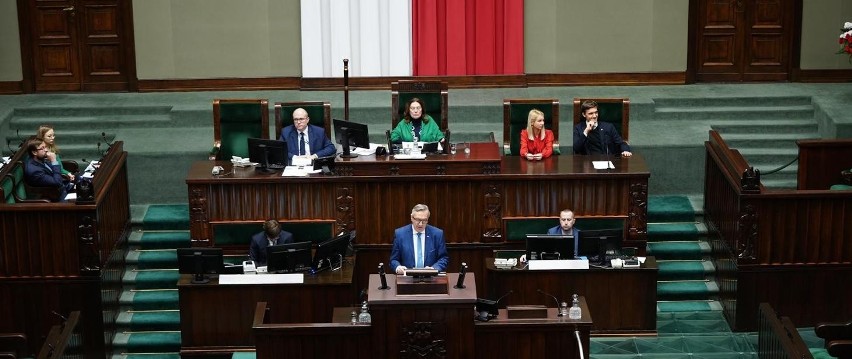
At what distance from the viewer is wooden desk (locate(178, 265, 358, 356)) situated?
1158 cm

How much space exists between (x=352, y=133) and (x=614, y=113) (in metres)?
2.57

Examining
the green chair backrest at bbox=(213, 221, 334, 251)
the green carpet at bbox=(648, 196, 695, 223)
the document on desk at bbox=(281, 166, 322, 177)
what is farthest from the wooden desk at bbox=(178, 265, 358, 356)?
the green carpet at bbox=(648, 196, 695, 223)

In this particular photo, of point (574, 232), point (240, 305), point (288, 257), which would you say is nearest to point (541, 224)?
point (574, 232)

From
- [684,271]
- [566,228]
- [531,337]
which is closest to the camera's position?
[531,337]

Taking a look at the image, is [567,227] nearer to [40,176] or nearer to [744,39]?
[40,176]

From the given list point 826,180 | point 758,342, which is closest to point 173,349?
point 758,342

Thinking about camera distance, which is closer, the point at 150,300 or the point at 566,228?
the point at 566,228

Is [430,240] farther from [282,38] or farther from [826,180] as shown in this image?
[282,38]

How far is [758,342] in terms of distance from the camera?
11.5 metres

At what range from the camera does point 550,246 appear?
1171 centimetres

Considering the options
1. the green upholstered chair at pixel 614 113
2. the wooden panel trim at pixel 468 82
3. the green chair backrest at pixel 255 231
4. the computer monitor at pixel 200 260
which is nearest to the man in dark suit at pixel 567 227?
the green upholstered chair at pixel 614 113

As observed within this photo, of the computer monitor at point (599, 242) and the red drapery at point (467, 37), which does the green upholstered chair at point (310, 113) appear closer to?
the computer monitor at point (599, 242)

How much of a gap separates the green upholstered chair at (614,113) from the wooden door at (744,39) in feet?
10.8

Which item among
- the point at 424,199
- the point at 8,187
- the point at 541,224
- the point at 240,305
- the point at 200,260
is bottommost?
the point at 240,305
